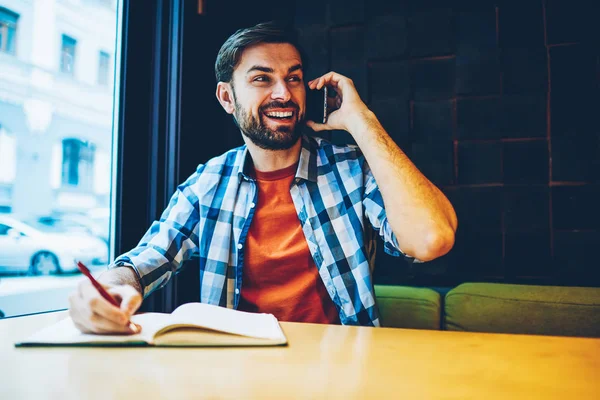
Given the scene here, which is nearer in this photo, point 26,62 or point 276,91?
point 26,62

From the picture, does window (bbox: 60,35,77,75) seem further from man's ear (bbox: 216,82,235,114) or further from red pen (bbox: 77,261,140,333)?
red pen (bbox: 77,261,140,333)

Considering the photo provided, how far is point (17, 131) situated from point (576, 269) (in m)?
2.06

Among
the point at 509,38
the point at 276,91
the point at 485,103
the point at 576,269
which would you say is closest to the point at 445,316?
the point at 576,269

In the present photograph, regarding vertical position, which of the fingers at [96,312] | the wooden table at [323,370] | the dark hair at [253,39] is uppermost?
the dark hair at [253,39]

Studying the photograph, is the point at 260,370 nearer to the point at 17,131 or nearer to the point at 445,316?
the point at 445,316

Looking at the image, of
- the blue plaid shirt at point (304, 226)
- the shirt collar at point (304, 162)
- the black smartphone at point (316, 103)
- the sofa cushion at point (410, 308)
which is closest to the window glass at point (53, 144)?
the blue plaid shirt at point (304, 226)

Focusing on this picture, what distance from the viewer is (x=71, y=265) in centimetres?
165

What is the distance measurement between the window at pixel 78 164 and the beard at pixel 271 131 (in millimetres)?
605

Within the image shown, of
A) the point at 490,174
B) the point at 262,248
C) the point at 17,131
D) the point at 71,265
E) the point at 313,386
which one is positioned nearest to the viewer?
the point at 313,386

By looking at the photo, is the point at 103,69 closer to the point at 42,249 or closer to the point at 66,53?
the point at 66,53

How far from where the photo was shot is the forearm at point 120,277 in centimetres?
118

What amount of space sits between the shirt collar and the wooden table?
794 millimetres

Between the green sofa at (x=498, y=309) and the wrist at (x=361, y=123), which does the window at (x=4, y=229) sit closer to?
the wrist at (x=361, y=123)

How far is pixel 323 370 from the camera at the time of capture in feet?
2.22
